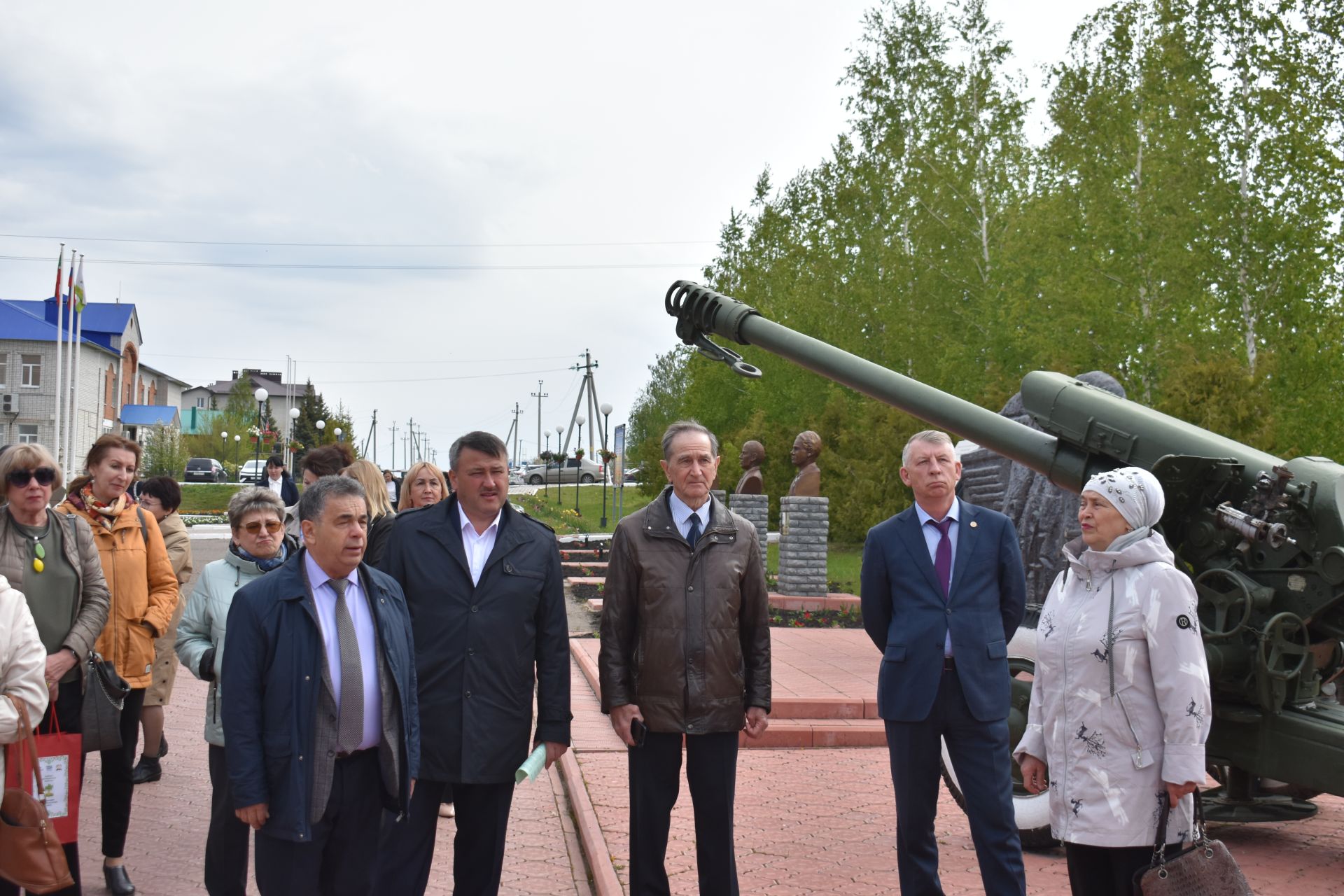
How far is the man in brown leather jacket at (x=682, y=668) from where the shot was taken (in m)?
4.33

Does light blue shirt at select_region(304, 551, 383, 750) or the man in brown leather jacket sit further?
the man in brown leather jacket

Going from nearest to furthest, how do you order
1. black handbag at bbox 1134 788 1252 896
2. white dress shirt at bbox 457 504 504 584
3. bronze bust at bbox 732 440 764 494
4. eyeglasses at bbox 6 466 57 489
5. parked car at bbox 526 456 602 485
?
black handbag at bbox 1134 788 1252 896 → white dress shirt at bbox 457 504 504 584 → eyeglasses at bbox 6 466 57 489 → bronze bust at bbox 732 440 764 494 → parked car at bbox 526 456 602 485

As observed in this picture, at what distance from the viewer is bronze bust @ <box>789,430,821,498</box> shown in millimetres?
15922

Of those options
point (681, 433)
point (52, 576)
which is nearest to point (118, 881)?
point (52, 576)

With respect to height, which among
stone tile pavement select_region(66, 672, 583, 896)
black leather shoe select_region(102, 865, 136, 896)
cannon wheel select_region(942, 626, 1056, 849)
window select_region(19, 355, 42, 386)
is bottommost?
stone tile pavement select_region(66, 672, 583, 896)

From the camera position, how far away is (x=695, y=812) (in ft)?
14.3

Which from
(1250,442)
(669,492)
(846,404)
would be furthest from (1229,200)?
(669,492)

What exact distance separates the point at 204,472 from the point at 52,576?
2684 inches

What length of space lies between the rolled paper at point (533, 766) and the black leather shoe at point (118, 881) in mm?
2020

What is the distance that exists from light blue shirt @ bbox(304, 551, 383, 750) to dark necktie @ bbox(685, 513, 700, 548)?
4.21 feet

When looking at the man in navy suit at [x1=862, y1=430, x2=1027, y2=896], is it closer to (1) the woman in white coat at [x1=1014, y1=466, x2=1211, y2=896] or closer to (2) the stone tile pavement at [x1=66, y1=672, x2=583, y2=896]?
(1) the woman in white coat at [x1=1014, y1=466, x2=1211, y2=896]

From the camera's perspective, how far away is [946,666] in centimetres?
454

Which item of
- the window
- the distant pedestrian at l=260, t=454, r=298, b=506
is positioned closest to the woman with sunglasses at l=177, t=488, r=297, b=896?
the distant pedestrian at l=260, t=454, r=298, b=506

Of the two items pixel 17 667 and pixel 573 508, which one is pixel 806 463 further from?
Result: pixel 573 508
